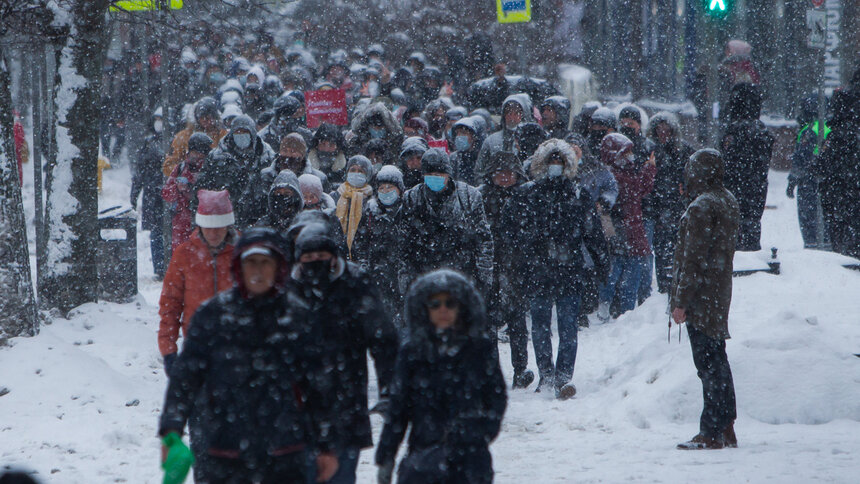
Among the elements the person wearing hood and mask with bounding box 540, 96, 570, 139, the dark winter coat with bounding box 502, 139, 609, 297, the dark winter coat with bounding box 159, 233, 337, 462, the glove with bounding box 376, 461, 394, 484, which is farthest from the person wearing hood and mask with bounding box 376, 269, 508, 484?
the person wearing hood and mask with bounding box 540, 96, 570, 139

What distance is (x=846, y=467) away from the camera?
21.3ft

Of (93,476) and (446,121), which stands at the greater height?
(446,121)

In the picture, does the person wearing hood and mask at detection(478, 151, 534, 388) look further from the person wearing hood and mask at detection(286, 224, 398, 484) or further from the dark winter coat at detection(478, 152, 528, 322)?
the person wearing hood and mask at detection(286, 224, 398, 484)

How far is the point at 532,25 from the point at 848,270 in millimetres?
16769

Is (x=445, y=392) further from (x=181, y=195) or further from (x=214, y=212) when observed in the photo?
(x=181, y=195)

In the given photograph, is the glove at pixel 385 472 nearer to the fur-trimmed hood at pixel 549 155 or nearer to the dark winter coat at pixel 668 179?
the fur-trimmed hood at pixel 549 155

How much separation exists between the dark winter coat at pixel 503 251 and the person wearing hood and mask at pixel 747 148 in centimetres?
329

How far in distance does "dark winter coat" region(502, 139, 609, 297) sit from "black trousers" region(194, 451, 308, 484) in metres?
4.77

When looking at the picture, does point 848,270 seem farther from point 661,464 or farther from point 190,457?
point 190,457

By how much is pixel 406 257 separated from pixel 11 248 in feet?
11.3

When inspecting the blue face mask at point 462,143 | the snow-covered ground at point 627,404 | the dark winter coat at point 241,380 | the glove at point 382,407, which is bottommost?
the snow-covered ground at point 627,404

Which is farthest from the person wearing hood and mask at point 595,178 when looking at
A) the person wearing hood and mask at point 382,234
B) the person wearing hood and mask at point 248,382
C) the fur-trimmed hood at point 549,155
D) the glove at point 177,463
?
the glove at point 177,463

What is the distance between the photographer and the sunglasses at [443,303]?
4.28 m

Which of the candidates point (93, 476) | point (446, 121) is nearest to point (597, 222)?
point (93, 476)
